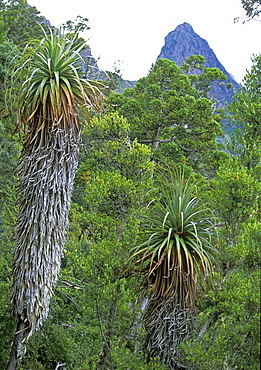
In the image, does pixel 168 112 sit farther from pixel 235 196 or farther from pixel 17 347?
pixel 17 347

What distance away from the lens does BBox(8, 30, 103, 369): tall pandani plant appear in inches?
193

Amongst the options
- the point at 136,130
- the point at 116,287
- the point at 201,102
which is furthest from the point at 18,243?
the point at 201,102

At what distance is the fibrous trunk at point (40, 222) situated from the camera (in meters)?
4.91

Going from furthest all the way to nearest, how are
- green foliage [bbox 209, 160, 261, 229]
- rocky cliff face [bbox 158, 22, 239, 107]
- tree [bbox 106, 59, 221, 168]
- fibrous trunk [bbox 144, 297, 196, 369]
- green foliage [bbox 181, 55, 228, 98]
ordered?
rocky cliff face [bbox 158, 22, 239, 107], green foliage [bbox 181, 55, 228, 98], tree [bbox 106, 59, 221, 168], green foliage [bbox 209, 160, 261, 229], fibrous trunk [bbox 144, 297, 196, 369]

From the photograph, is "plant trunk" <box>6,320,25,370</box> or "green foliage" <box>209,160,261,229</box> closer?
"plant trunk" <box>6,320,25,370</box>

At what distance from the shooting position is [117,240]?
6.39 meters

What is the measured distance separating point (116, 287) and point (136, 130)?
815cm

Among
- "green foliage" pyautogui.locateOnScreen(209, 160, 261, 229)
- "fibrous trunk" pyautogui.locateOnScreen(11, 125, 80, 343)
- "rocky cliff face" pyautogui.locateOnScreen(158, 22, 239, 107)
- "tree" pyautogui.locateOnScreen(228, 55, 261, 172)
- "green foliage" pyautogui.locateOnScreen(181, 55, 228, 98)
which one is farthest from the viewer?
"rocky cliff face" pyautogui.locateOnScreen(158, 22, 239, 107)

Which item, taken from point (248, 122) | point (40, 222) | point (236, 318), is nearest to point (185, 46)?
point (248, 122)

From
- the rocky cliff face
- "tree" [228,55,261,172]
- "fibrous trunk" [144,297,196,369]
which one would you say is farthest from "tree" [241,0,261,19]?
the rocky cliff face

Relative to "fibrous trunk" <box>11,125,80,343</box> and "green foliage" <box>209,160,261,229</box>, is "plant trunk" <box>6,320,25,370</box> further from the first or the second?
"green foliage" <box>209,160,261,229</box>

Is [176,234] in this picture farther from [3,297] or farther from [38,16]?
[38,16]

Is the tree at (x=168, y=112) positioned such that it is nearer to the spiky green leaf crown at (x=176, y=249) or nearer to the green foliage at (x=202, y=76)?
the green foliage at (x=202, y=76)

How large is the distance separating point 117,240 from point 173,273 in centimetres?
118
